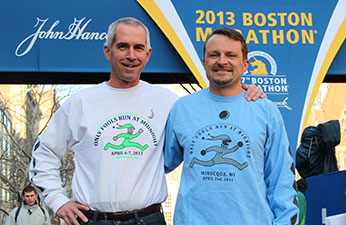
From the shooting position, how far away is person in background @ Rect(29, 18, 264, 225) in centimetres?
279

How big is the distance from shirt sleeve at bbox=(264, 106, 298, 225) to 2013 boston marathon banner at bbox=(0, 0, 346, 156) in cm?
434

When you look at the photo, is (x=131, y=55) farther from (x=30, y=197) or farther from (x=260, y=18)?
(x=30, y=197)

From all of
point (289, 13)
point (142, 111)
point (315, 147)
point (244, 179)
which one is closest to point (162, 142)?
point (142, 111)

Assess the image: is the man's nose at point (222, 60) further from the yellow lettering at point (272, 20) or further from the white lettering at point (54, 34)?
the yellow lettering at point (272, 20)

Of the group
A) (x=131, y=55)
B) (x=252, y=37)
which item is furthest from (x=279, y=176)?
(x=252, y=37)

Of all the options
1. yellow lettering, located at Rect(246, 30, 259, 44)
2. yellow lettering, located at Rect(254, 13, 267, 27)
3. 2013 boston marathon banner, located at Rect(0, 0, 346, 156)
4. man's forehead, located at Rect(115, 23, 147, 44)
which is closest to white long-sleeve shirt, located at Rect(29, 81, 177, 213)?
man's forehead, located at Rect(115, 23, 147, 44)

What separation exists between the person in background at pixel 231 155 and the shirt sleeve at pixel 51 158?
2.17ft

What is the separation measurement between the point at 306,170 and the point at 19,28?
418cm

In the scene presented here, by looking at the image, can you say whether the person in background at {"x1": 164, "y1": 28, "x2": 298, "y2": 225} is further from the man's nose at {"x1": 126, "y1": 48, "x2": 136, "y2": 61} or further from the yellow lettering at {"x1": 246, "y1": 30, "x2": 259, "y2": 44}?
the yellow lettering at {"x1": 246, "y1": 30, "x2": 259, "y2": 44}

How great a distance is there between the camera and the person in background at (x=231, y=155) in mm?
2604

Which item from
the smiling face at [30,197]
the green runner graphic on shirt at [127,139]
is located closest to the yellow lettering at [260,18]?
the smiling face at [30,197]

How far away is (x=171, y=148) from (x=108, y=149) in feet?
1.14

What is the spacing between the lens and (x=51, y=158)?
118 inches

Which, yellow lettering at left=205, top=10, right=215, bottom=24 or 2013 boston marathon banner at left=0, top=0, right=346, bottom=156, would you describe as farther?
yellow lettering at left=205, top=10, right=215, bottom=24
